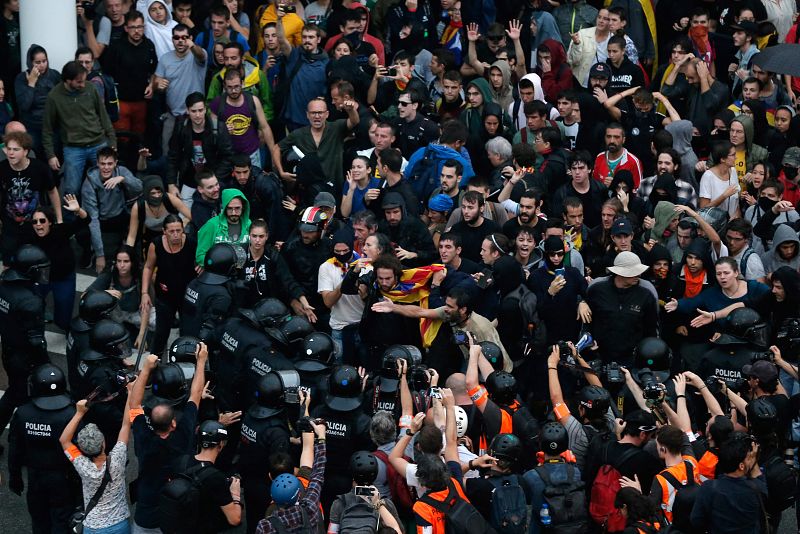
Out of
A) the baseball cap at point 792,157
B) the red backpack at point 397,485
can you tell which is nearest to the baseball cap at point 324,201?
the red backpack at point 397,485

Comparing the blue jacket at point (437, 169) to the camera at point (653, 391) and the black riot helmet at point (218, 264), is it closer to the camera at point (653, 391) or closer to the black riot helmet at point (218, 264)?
the black riot helmet at point (218, 264)

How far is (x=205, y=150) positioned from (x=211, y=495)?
18.9 feet

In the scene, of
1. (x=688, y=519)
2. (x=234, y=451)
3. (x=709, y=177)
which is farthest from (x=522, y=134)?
(x=688, y=519)

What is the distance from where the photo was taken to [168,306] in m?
12.8

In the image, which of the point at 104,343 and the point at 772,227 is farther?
the point at 772,227

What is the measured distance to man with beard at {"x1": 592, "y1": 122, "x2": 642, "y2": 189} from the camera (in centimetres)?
1376

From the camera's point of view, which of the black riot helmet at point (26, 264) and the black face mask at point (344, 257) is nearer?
the black riot helmet at point (26, 264)

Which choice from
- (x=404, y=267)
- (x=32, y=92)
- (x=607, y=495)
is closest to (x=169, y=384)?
(x=404, y=267)

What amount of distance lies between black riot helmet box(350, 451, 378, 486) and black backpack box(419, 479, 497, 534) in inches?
15.7

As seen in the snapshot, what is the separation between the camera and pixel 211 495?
902 centimetres

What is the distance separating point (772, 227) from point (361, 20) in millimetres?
5476

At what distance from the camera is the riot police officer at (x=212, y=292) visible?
1127 cm

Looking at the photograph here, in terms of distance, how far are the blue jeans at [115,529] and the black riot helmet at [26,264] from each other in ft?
9.67

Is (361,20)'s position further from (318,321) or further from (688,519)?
(688,519)
